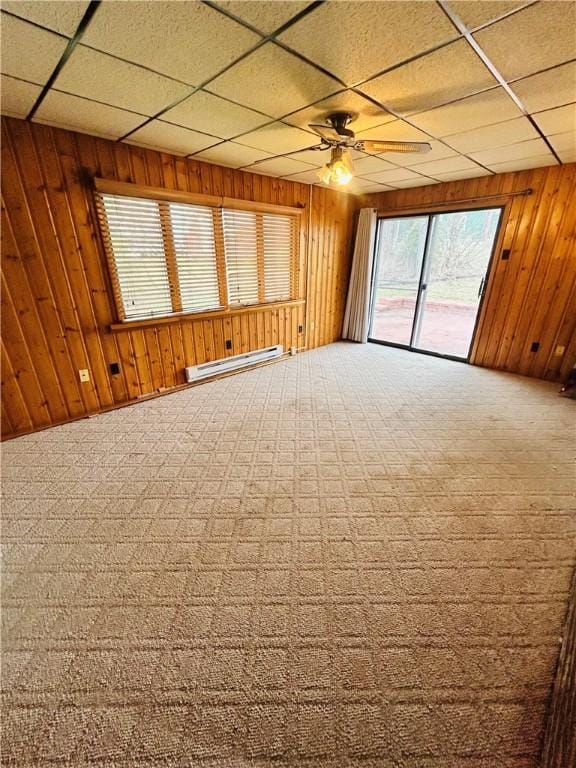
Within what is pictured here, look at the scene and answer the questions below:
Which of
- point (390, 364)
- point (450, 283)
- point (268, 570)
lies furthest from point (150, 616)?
point (450, 283)

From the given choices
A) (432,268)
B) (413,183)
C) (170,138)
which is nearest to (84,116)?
(170,138)

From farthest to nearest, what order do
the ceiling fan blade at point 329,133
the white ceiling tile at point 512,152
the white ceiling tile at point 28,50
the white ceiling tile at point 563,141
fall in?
1. the white ceiling tile at point 512,152
2. the white ceiling tile at point 563,141
3. the ceiling fan blade at point 329,133
4. the white ceiling tile at point 28,50

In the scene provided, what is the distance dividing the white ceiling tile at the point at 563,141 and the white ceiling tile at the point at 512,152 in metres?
0.07

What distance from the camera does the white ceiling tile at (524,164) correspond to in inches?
120

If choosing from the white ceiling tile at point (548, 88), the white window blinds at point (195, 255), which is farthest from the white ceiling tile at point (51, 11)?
the white ceiling tile at point (548, 88)

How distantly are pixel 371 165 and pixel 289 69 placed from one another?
1990 millimetres

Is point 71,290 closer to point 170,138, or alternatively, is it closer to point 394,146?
point 170,138

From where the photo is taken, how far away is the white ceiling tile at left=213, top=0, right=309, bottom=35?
3.78 feet

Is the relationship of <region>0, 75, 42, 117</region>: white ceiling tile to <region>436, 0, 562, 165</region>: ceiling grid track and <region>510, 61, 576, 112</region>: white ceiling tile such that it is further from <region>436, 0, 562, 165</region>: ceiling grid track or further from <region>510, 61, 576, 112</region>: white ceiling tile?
<region>510, 61, 576, 112</region>: white ceiling tile

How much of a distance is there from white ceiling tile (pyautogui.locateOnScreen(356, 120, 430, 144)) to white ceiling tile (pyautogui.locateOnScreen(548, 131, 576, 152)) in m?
1.01

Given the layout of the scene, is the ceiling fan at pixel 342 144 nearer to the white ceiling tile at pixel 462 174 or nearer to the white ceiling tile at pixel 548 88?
the white ceiling tile at pixel 548 88

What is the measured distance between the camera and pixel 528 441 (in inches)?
100.0

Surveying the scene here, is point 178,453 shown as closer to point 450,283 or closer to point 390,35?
point 390,35

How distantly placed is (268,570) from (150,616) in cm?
51
